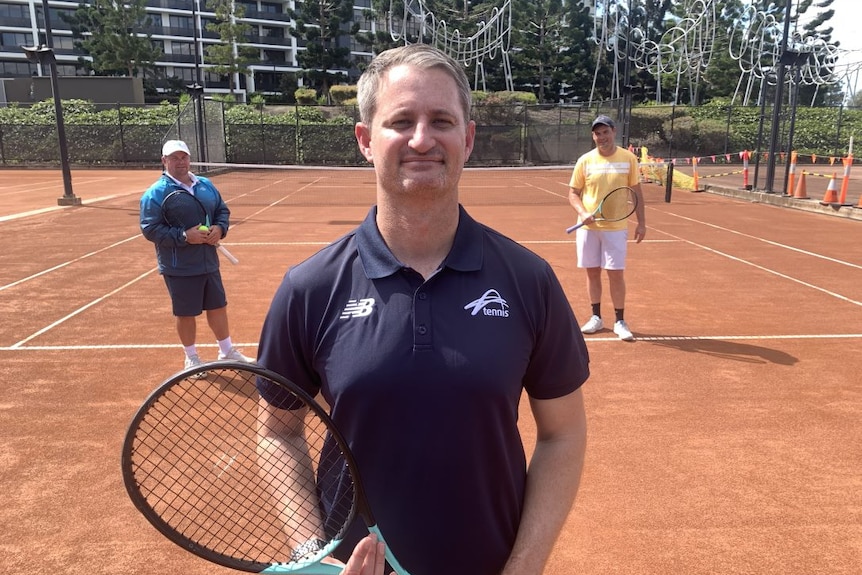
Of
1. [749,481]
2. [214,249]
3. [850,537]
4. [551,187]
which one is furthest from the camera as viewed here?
[551,187]

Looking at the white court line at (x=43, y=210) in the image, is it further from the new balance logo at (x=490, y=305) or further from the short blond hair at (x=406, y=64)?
the new balance logo at (x=490, y=305)

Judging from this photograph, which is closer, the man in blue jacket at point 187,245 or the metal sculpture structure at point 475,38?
the man in blue jacket at point 187,245

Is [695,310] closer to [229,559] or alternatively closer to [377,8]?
[229,559]

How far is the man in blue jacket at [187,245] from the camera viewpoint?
535 centimetres

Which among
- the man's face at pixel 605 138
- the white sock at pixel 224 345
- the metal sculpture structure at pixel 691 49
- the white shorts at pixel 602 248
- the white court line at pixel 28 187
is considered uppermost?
the metal sculpture structure at pixel 691 49

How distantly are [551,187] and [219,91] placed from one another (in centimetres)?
5911

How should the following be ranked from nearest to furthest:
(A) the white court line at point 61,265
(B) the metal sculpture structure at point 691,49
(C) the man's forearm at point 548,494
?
(C) the man's forearm at point 548,494
(A) the white court line at point 61,265
(B) the metal sculpture structure at point 691,49

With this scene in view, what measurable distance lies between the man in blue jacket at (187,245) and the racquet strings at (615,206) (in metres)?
3.51

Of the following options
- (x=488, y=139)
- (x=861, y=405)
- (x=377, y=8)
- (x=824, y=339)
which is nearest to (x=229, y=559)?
(x=861, y=405)

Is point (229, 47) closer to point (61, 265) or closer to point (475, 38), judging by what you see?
point (475, 38)

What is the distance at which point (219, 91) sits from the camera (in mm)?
72312

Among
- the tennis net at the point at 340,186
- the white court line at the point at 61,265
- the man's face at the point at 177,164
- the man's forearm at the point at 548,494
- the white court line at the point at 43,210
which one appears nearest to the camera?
the man's forearm at the point at 548,494

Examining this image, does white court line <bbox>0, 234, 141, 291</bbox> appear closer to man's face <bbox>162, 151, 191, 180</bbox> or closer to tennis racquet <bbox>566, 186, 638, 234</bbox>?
man's face <bbox>162, 151, 191, 180</bbox>

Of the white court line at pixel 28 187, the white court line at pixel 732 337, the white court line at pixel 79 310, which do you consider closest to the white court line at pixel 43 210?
the white court line at pixel 28 187
